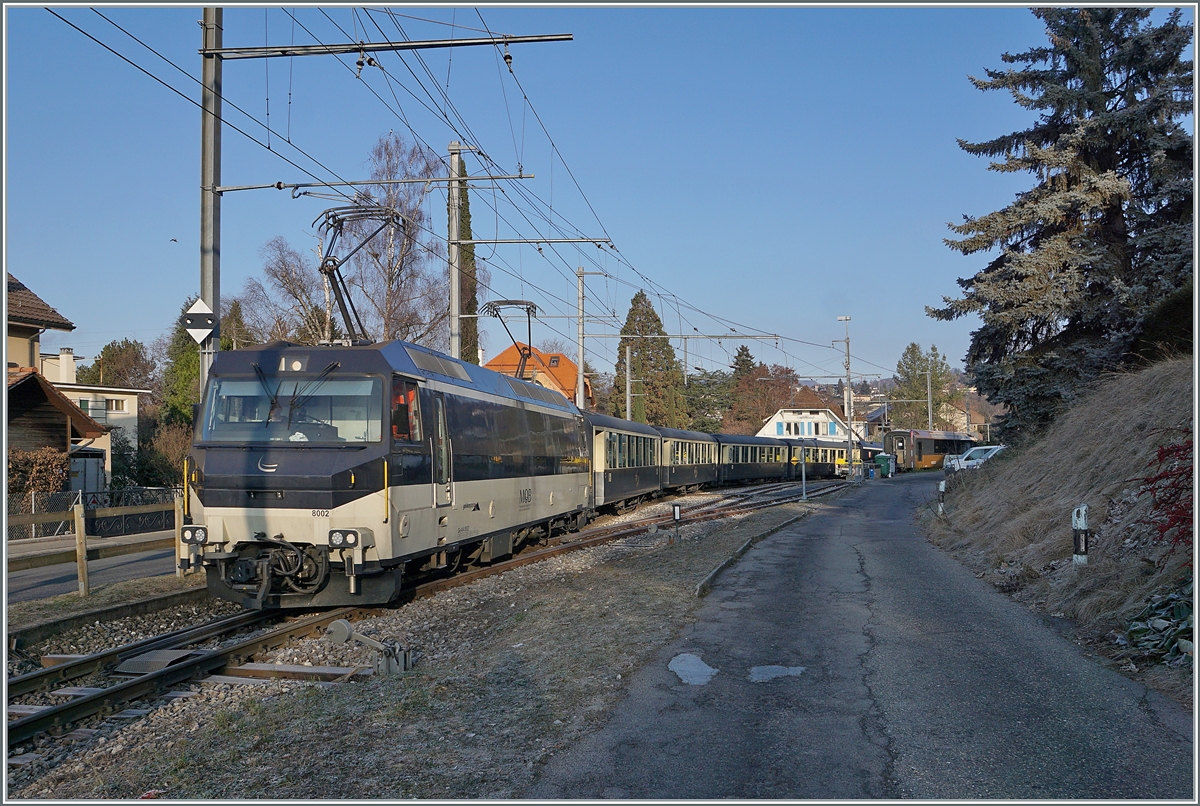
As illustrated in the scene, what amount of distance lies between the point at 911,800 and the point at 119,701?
6.07 m

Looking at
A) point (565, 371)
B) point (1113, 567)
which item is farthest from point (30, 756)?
point (565, 371)

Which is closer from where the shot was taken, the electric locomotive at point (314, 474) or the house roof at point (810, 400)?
the electric locomotive at point (314, 474)

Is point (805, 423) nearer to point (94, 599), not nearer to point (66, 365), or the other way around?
point (66, 365)

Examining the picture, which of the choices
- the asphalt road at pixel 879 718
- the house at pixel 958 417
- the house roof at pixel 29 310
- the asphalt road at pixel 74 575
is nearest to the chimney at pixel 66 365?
the house roof at pixel 29 310

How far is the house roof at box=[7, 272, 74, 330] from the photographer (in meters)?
28.1

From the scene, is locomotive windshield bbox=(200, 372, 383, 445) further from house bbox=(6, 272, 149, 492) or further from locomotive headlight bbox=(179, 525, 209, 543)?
house bbox=(6, 272, 149, 492)

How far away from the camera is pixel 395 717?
629 centimetres

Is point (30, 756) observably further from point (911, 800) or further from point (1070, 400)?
point (1070, 400)

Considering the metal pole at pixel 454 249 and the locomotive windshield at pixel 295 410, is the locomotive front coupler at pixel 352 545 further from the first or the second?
the metal pole at pixel 454 249

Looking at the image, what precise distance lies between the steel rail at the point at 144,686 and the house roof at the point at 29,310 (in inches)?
929

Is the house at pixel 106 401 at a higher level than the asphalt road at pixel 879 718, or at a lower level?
higher

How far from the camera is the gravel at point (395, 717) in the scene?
5.19m

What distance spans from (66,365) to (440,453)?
105 ft

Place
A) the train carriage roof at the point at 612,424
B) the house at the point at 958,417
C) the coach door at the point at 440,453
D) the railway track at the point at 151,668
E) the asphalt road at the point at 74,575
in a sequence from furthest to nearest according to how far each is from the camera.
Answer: the house at the point at 958,417 → the train carriage roof at the point at 612,424 → the asphalt road at the point at 74,575 → the coach door at the point at 440,453 → the railway track at the point at 151,668
